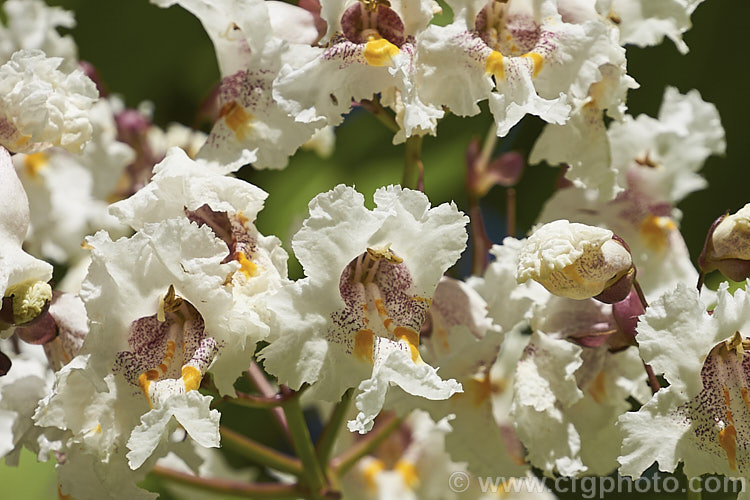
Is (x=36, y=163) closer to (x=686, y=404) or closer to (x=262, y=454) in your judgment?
(x=262, y=454)

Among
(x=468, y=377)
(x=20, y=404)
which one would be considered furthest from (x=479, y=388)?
(x=20, y=404)

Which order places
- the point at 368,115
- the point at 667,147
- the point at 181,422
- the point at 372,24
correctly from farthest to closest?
the point at 368,115 → the point at 667,147 → the point at 372,24 → the point at 181,422

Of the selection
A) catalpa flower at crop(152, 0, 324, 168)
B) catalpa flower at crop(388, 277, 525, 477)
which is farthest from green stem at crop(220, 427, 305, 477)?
catalpa flower at crop(152, 0, 324, 168)

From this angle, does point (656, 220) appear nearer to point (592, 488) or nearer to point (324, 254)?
point (592, 488)

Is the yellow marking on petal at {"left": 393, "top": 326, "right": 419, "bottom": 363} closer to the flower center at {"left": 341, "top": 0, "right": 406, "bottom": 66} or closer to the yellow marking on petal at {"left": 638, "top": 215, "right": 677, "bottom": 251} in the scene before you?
the flower center at {"left": 341, "top": 0, "right": 406, "bottom": 66}

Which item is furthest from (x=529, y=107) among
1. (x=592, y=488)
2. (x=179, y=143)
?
(x=179, y=143)
